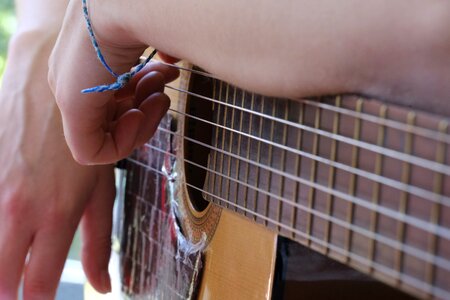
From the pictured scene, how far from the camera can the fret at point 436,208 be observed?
0.45 meters

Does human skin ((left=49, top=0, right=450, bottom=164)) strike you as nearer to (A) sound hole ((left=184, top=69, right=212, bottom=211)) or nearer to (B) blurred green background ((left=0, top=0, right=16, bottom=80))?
(A) sound hole ((left=184, top=69, right=212, bottom=211))

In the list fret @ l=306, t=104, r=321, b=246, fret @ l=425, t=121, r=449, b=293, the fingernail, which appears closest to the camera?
fret @ l=425, t=121, r=449, b=293

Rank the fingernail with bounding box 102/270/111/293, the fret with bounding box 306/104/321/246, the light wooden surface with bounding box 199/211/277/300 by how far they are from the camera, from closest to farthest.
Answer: the fret with bounding box 306/104/321/246 < the light wooden surface with bounding box 199/211/277/300 < the fingernail with bounding box 102/270/111/293

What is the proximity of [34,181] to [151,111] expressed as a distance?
0.66 ft

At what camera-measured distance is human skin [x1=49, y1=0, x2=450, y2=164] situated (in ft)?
1.60

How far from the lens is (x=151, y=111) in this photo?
2.60 ft

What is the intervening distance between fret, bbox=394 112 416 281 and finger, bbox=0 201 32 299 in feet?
1.78

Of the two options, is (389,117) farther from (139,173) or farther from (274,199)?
(139,173)

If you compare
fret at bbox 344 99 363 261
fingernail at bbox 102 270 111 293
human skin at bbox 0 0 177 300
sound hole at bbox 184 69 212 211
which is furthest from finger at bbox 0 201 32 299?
fret at bbox 344 99 363 261

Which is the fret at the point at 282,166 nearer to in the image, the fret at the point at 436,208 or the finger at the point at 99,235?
the fret at the point at 436,208

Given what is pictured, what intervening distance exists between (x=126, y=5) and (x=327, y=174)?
223 mm

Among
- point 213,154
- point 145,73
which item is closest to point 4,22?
point 145,73

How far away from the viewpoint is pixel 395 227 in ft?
1.59

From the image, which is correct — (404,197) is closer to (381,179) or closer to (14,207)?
(381,179)
